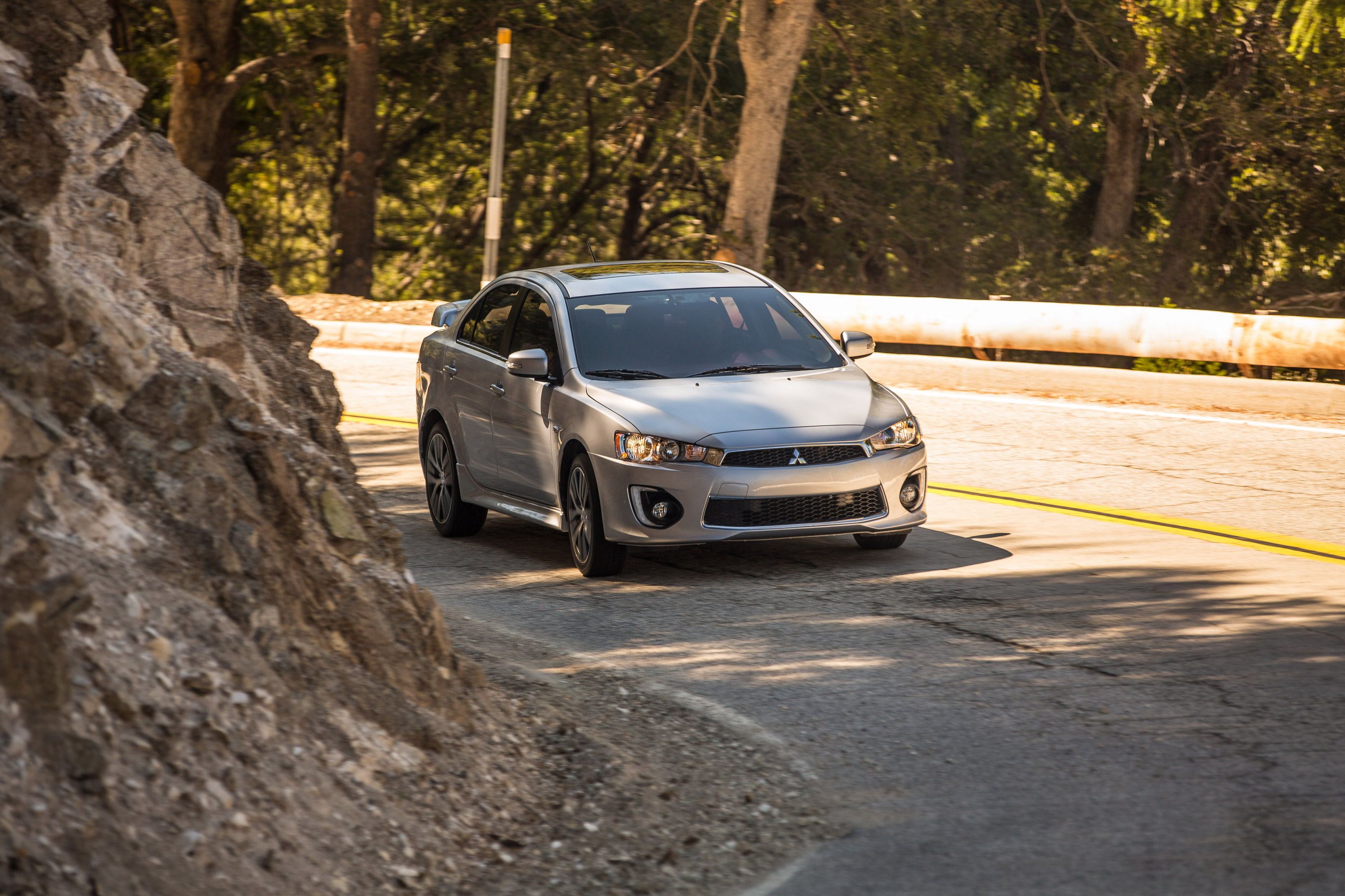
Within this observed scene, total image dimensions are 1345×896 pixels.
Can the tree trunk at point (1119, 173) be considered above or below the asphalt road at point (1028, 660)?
above

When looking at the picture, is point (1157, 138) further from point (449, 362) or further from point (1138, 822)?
point (1138, 822)

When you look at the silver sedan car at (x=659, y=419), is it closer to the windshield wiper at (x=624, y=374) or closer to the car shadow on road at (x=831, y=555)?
the windshield wiper at (x=624, y=374)

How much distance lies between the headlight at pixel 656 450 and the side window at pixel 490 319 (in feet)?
6.33

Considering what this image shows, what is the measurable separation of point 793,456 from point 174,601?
456 cm

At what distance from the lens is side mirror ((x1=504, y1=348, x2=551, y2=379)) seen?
948cm

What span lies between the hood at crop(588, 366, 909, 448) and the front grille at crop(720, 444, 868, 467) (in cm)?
4

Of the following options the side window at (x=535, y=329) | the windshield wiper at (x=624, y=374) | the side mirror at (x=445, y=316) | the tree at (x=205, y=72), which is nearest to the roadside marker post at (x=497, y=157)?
the side mirror at (x=445, y=316)

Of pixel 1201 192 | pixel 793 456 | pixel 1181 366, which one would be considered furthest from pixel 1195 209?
pixel 793 456

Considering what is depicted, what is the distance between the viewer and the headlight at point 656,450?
8758 millimetres

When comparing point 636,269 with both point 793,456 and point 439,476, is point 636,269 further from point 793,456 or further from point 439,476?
point 793,456

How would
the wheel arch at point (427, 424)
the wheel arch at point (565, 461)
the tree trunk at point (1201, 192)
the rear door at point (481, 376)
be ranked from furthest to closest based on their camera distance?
1. the tree trunk at point (1201, 192)
2. the wheel arch at point (427, 424)
3. the rear door at point (481, 376)
4. the wheel arch at point (565, 461)

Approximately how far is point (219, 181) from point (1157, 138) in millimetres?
17723

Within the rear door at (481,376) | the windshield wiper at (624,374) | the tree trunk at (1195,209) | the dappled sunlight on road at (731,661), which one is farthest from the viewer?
the tree trunk at (1195,209)

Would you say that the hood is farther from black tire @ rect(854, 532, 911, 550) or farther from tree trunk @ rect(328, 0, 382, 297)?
tree trunk @ rect(328, 0, 382, 297)
